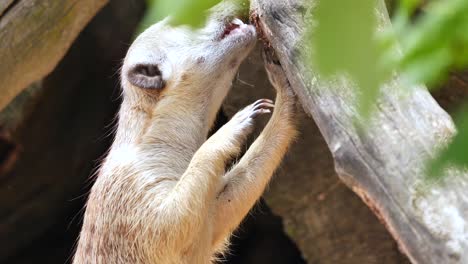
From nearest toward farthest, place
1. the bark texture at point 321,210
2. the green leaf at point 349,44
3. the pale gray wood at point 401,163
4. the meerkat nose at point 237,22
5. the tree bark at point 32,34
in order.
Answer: the green leaf at point 349,44 → the pale gray wood at point 401,163 → the meerkat nose at point 237,22 → the tree bark at point 32,34 → the bark texture at point 321,210

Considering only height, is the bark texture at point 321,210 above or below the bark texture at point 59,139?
below

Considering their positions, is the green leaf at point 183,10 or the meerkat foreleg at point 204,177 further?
the meerkat foreleg at point 204,177

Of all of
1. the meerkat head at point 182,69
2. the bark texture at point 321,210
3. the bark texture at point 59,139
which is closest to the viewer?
the meerkat head at point 182,69

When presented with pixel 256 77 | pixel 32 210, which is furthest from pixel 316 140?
pixel 32 210

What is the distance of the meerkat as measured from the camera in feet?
11.6

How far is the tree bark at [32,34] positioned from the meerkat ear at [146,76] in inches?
44.4

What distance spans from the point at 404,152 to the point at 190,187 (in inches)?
67.5

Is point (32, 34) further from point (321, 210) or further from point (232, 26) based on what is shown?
point (321, 210)

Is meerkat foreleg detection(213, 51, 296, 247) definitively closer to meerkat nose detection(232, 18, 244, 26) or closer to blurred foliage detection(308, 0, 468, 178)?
meerkat nose detection(232, 18, 244, 26)

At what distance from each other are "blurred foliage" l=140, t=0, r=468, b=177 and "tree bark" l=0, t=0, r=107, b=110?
14.5 feet

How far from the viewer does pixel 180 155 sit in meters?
3.96

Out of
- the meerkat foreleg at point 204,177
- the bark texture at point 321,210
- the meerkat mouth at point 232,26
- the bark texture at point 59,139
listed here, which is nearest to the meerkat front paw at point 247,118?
the meerkat foreleg at point 204,177

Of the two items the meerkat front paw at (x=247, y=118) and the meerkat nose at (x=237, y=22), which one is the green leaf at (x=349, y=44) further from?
the meerkat nose at (x=237, y=22)

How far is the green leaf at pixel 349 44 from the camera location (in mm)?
461
